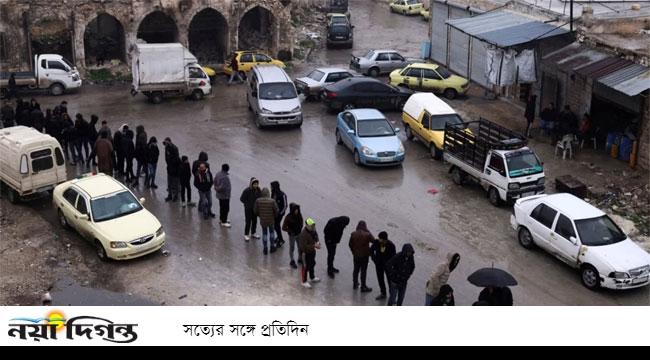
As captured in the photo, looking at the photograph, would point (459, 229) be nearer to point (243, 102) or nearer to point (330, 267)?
point (330, 267)

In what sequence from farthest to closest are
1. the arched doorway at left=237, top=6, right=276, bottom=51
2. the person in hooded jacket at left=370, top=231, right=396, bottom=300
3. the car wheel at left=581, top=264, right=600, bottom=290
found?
the arched doorway at left=237, top=6, right=276, bottom=51 < the car wheel at left=581, top=264, right=600, bottom=290 < the person in hooded jacket at left=370, top=231, right=396, bottom=300

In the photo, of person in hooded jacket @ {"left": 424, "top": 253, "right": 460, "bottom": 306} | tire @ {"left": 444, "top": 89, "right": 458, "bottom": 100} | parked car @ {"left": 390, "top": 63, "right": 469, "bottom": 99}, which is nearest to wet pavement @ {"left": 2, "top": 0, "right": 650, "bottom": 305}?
person in hooded jacket @ {"left": 424, "top": 253, "right": 460, "bottom": 306}

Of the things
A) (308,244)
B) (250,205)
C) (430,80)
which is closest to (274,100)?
(430,80)

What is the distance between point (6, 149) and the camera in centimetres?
2042

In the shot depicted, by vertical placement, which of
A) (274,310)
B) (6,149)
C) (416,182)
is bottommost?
(416,182)

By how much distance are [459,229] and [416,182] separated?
3543 millimetres

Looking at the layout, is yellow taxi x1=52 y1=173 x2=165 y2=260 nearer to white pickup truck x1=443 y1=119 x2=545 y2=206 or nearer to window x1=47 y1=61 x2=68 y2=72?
white pickup truck x1=443 y1=119 x2=545 y2=206

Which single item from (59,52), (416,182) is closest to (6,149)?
(416,182)

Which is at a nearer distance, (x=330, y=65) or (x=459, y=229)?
(x=459, y=229)

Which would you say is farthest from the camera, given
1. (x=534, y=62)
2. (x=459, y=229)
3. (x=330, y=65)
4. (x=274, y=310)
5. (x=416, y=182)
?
(x=330, y=65)

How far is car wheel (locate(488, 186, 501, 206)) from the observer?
20938mm

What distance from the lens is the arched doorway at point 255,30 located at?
39750mm

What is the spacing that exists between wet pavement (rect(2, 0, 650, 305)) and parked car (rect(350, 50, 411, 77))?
5.92 metres

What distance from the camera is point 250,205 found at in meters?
17.7
